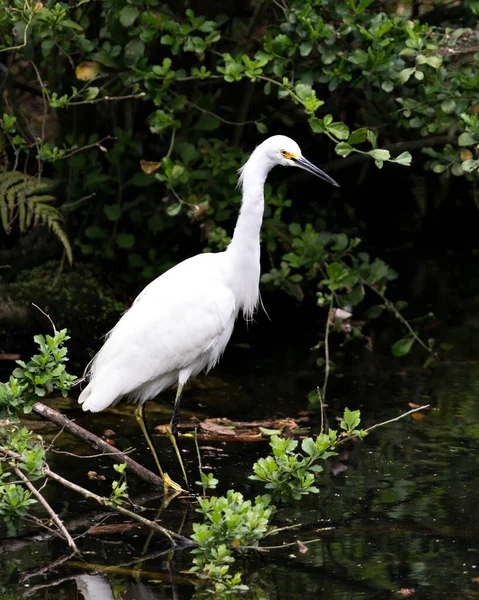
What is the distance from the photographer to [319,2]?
5.95 m

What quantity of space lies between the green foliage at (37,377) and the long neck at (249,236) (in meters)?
1.61

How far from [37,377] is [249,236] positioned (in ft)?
5.81

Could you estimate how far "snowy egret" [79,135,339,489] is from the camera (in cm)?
518

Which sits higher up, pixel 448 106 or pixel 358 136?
pixel 358 136

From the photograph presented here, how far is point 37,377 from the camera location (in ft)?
13.1

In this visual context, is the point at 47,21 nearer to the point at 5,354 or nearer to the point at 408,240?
the point at 5,354

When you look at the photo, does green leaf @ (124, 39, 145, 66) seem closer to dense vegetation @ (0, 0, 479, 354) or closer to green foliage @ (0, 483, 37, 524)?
dense vegetation @ (0, 0, 479, 354)

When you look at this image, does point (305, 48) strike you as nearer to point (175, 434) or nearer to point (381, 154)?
point (381, 154)

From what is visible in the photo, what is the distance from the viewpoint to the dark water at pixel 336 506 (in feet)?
12.5

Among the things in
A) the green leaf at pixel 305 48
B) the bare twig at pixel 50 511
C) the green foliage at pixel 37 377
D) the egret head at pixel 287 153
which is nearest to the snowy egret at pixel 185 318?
the egret head at pixel 287 153

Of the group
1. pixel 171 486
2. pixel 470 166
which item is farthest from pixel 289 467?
pixel 470 166

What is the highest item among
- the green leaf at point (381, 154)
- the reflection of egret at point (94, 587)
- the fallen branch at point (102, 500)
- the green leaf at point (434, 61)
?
the green leaf at point (434, 61)

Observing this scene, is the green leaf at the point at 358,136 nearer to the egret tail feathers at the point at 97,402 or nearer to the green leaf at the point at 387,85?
the green leaf at the point at 387,85

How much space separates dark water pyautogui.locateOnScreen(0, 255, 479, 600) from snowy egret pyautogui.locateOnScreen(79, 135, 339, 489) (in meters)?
0.42
